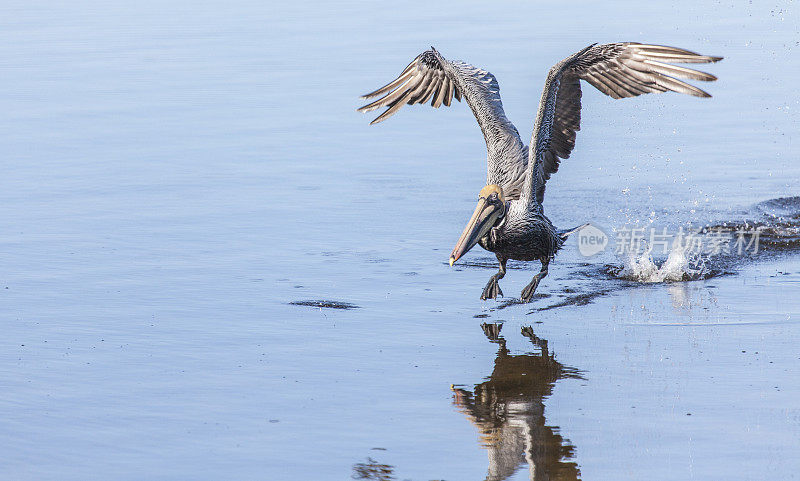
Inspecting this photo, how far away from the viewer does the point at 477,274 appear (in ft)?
29.3

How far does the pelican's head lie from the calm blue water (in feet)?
2.18

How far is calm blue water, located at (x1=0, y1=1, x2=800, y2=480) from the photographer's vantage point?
589 cm

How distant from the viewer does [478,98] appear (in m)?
8.62

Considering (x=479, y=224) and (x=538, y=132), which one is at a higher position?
(x=538, y=132)

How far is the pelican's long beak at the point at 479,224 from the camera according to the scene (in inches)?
287

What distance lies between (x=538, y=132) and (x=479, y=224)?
77 centimetres

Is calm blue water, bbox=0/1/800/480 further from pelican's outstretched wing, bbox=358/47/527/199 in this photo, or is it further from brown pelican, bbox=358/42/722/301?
pelican's outstretched wing, bbox=358/47/527/199

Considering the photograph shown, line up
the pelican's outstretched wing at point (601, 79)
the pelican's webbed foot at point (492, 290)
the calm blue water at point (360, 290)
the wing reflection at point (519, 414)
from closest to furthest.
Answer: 1. the wing reflection at point (519, 414)
2. the calm blue water at point (360, 290)
3. the pelican's outstretched wing at point (601, 79)
4. the pelican's webbed foot at point (492, 290)
